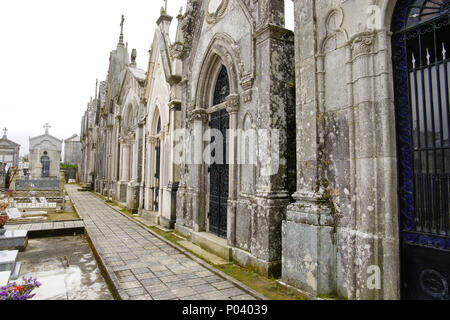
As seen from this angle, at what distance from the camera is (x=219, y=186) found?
6.82 metres

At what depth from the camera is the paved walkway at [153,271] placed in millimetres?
4180

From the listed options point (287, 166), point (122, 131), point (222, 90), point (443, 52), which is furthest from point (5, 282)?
point (122, 131)

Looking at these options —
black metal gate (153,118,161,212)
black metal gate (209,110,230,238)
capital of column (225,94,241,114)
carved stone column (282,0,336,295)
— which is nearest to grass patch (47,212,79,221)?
black metal gate (153,118,161,212)

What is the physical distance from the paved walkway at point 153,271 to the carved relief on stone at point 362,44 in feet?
11.7

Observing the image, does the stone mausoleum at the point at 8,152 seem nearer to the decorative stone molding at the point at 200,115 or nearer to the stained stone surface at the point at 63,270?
the stained stone surface at the point at 63,270

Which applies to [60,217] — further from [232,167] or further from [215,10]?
[215,10]

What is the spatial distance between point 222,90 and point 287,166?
3.07 meters

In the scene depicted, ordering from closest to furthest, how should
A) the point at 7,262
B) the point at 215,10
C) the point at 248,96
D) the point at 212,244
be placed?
the point at 7,262
the point at 248,96
the point at 212,244
the point at 215,10

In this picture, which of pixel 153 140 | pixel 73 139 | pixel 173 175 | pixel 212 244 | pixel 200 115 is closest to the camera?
pixel 212 244

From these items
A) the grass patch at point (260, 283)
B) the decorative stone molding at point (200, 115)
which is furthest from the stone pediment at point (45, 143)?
the grass patch at point (260, 283)

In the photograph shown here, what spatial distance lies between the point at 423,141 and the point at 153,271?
4.57 metres

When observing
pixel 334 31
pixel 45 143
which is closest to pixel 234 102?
pixel 334 31

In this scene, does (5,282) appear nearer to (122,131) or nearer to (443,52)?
(443,52)

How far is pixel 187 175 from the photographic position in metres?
8.01
